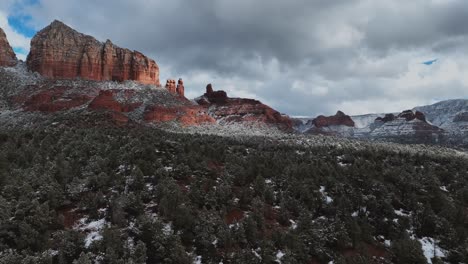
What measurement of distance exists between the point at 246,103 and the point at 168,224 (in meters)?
97.9

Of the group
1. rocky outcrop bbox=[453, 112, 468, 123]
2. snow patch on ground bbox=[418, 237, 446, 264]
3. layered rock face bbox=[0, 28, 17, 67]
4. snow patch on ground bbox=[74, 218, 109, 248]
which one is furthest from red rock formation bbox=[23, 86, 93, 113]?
rocky outcrop bbox=[453, 112, 468, 123]

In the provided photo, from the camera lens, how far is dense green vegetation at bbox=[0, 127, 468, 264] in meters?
10.9

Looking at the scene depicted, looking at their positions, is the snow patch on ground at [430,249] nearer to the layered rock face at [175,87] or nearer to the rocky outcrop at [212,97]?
the layered rock face at [175,87]

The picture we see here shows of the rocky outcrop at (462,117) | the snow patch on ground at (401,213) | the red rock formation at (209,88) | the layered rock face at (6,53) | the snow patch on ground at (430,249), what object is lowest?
the snow patch on ground at (430,249)

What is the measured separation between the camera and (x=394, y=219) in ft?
52.6

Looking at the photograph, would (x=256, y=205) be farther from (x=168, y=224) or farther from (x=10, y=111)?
(x=10, y=111)

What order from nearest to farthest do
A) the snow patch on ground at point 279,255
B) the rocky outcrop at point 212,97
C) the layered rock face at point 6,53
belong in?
the snow patch on ground at point 279,255
the layered rock face at point 6,53
the rocky outcrop at point 212,97

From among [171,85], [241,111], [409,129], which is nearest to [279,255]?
[171,85]

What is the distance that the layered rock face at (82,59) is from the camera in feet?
250

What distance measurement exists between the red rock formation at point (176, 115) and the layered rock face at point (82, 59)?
1903 cm

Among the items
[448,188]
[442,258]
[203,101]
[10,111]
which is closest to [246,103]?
[203,101]

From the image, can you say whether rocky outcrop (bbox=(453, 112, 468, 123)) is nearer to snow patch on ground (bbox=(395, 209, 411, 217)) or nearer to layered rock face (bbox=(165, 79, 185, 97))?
layered rock face (bbox=(165, 79, 185, 97))

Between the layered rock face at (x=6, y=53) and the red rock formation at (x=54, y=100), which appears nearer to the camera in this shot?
the red rock formation at (x=54, y=100)

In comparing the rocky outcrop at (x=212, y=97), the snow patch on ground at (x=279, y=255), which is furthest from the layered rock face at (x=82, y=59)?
the snow patch on ground at (x=279, y=255)
